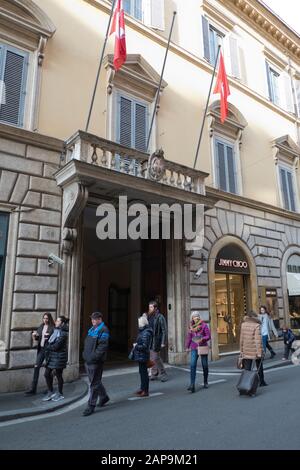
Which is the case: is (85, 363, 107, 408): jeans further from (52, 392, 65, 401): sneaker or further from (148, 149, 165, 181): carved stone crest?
(148, 149, 165, 181): carved stone crest

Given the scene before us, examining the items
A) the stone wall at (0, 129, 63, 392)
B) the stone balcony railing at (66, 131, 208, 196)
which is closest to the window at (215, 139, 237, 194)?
the stone balcony railing at (66, 131, 208, 196)

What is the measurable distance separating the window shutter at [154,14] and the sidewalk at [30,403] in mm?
12179

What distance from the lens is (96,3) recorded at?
11.5 m

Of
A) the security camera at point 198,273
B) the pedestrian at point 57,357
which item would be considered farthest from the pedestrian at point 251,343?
the security camera at point 198,273

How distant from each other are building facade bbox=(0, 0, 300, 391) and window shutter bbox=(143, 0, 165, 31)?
0.06m

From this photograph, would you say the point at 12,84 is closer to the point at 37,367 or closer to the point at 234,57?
the point at 37,367

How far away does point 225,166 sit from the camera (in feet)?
48.3

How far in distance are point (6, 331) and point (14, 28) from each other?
304 inches

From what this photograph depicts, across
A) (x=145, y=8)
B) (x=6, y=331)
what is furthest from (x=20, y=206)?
(x=145, y=8)

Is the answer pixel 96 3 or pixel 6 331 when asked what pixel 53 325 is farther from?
pixel 96 3

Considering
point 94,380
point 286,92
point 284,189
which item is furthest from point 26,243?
point 286,92

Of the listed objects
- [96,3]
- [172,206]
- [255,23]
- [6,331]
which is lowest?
[6,331]

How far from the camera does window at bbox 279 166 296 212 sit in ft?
57.0

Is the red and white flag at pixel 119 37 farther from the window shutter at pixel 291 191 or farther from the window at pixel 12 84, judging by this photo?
the window shutter at pixel 291 191
